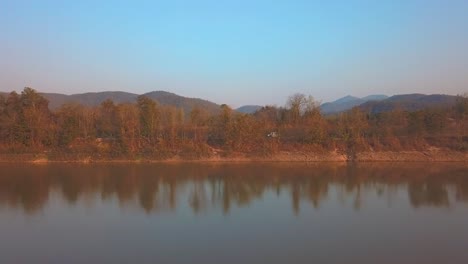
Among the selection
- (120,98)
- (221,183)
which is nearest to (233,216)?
(221,183)

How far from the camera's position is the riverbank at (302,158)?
34.5 meters

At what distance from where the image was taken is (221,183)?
78.0 feet

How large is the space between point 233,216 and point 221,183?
8.07 m

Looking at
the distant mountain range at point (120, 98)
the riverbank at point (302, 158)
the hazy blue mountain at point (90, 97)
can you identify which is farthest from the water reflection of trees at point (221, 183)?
the hazy blue mountain at point (90, 97)

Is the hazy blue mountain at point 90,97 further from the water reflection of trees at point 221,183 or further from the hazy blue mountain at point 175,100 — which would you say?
the water reflection of trees at point 221,183

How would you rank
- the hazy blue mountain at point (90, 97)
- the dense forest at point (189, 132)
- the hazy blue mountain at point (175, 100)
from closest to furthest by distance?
the dense forest at point (189, 132) → the hazy blue mountain at point (90, 97) → the hazy blue mountain at point (175, 100)

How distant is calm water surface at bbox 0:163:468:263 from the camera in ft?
36.9

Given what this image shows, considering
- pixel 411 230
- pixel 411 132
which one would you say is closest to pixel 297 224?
pixel 411 230

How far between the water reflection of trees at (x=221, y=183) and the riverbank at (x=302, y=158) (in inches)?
101

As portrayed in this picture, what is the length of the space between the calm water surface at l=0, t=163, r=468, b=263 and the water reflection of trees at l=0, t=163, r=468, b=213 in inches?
2.5

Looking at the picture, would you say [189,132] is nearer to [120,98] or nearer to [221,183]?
[221,183]

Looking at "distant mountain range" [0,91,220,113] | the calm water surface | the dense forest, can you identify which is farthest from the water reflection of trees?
"distant mountain range" [0,91,220,113]

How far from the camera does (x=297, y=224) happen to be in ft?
47.4

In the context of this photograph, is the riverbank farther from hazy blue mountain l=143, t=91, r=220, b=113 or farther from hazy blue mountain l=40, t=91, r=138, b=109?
hazy blue mountain l=143, t=91, r=220, b=113
